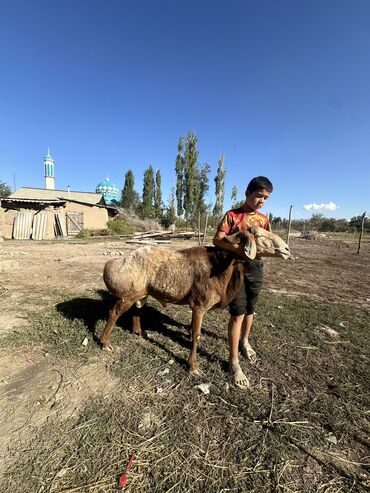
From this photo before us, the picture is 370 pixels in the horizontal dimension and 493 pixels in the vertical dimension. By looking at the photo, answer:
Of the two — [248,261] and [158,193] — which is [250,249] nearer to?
[248,261]

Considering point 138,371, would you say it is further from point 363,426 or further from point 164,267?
point 363,426

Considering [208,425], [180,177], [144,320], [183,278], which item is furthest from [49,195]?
[208,425]

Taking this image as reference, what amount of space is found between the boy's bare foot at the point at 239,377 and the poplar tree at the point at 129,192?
49.6m

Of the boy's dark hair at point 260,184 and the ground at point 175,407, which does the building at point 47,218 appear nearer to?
the ground at point 175,407

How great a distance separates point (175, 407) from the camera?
2.60 m

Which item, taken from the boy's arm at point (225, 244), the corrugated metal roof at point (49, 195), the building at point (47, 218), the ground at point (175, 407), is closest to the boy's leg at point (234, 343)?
the ground at point (175, 407)

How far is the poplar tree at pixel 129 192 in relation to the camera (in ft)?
167

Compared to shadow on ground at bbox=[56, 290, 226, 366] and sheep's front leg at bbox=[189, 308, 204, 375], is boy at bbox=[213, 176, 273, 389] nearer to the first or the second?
sheep's front leg at bbox=[189, 308, 204, 375]

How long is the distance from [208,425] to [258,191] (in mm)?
2526

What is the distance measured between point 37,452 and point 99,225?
27.2 m

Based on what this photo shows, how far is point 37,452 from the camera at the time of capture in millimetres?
2053

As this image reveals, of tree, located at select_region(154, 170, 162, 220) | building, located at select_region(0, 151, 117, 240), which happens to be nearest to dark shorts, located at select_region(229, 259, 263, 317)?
building, located at select_region(0, 151, 117, 240)

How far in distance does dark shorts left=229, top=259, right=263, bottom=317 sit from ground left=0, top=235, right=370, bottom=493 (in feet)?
2.71

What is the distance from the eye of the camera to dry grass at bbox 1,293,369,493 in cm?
190
